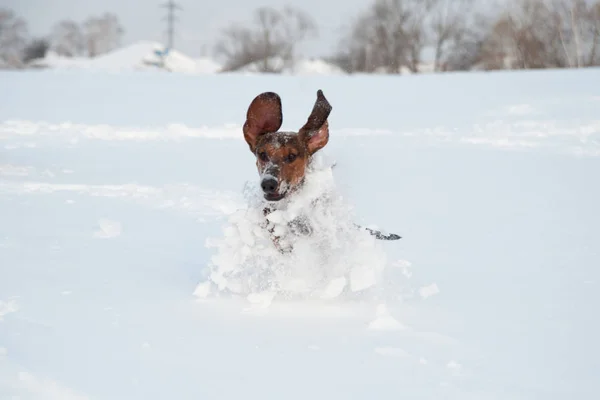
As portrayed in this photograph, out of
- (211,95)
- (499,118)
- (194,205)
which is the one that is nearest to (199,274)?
(194,205)

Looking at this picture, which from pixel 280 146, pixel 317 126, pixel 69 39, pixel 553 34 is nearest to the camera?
pixel 280 146

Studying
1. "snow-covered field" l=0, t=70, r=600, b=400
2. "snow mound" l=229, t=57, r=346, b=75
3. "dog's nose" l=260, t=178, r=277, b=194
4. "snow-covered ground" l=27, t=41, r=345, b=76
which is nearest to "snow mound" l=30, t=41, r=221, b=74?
"snow-covered ground" l=27, t=41, r=345, b=76

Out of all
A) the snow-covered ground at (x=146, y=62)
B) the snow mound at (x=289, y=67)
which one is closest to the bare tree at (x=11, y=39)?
the snow-covered ground at (x=146, y=62)

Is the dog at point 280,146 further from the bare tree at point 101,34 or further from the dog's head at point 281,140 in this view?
the bare tree at point 101,34

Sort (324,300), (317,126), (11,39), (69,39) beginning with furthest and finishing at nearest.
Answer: (69,39) < (11,39) < (317,126) < (324,300)

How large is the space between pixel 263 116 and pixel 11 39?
55.8 m

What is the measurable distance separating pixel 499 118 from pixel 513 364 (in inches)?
393

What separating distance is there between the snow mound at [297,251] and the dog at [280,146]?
0.16 feet

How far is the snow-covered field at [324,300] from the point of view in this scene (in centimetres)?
242

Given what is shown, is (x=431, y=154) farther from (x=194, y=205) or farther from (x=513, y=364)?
(x=513, y=364)

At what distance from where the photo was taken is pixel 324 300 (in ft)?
11.4

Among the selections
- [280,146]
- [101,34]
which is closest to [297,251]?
[280,146]

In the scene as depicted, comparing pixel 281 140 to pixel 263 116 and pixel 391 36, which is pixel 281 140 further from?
pixel 391 36

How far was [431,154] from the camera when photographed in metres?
9.62
